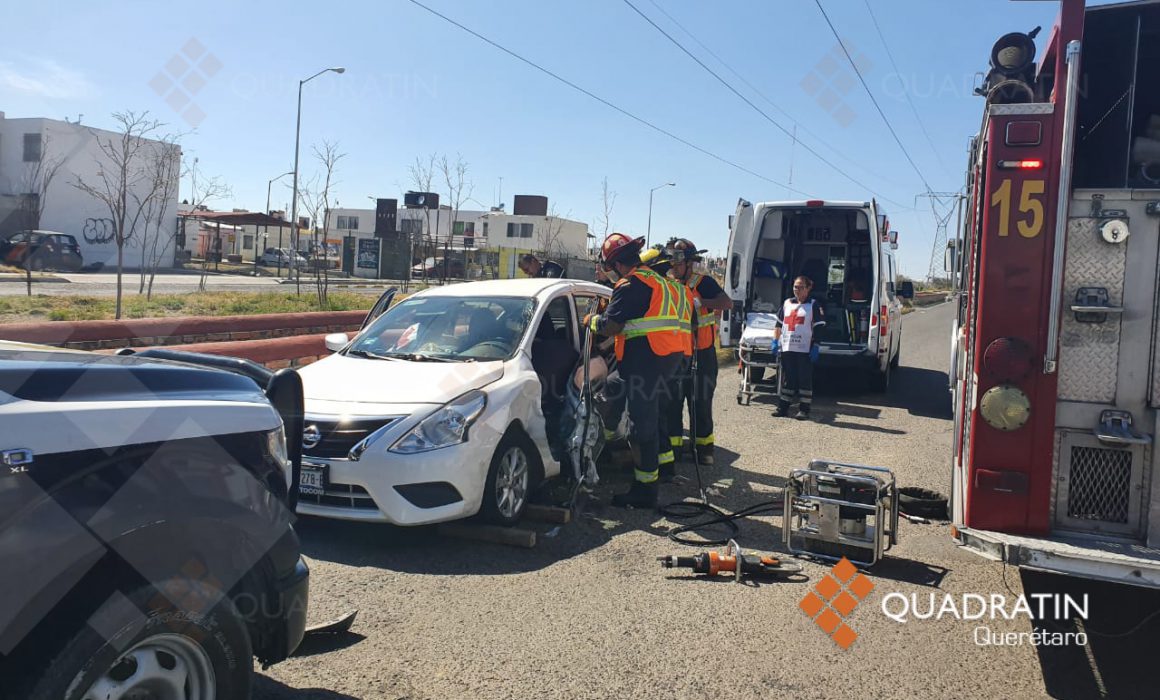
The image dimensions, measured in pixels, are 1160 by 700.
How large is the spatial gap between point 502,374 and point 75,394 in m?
3.66

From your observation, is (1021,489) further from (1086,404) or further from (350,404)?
(350,404)

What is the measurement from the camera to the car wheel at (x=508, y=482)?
564 cm

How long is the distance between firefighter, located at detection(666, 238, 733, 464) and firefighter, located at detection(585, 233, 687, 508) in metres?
1.06

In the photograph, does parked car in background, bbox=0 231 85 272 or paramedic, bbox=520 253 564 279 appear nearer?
paramedic, bbox=520 253 564 279

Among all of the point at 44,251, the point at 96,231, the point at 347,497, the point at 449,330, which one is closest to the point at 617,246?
the point at 449,330

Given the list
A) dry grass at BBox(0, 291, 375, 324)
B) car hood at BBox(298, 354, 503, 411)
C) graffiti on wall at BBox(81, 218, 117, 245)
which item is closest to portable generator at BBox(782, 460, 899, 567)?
car hood at BBox(298, 354, 503, 411)

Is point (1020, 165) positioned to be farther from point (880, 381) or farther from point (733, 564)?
point (880, 381)

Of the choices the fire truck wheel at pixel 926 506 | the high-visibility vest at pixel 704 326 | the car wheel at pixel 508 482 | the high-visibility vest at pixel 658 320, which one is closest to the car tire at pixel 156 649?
the car wheel at pixel 508 482

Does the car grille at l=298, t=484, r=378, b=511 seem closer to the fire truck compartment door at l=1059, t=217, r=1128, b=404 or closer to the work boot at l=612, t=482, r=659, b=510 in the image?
the work boot at l=612, t=482, r=659, b=510

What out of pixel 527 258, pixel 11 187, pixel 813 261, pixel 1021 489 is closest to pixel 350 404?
pixel 1021 489

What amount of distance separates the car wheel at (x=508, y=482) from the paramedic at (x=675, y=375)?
1.33m

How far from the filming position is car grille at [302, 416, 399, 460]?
537 centimetres

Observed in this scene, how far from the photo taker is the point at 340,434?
5.39 meters

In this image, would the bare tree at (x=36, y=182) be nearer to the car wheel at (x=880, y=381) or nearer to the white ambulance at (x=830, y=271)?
the white ambulance at (x=830, y=271)
